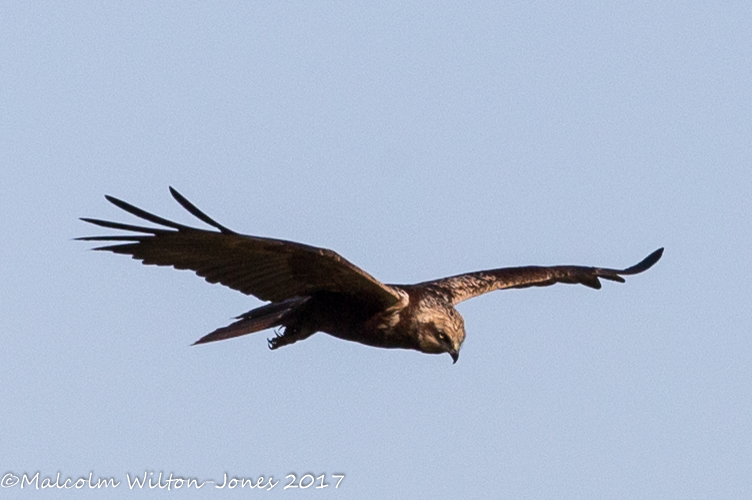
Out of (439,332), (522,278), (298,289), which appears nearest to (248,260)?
(298,289)

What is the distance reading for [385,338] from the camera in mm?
11391

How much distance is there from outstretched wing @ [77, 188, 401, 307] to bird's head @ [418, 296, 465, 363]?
1.33ft

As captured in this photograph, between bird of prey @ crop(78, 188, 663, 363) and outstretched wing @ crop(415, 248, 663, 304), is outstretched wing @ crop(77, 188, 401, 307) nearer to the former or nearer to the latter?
bird of prey @ crop(78, 188, 663, 363)

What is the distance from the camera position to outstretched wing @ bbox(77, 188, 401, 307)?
10391mm

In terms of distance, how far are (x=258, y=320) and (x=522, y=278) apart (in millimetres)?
Answer: 2844

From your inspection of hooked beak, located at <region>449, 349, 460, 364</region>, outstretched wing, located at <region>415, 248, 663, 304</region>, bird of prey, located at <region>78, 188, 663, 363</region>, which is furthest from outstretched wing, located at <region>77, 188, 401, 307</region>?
outstretched wing, located at <region>415, 248, 663, 304</region>

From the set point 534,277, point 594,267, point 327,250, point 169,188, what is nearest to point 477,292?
point 534,277

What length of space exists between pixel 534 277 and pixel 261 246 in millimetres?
3866

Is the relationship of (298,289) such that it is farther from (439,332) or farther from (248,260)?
(439,332)

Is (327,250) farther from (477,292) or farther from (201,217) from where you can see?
(477,292)

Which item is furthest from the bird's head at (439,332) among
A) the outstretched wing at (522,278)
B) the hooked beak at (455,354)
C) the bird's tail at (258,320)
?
the bird's tail at (258,320)

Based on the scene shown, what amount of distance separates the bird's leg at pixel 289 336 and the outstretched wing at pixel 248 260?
358mm

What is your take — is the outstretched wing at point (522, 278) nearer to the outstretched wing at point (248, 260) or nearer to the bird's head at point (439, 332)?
the bird's head at point (439, 332)

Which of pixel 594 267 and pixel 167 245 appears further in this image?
pixel 594 267
